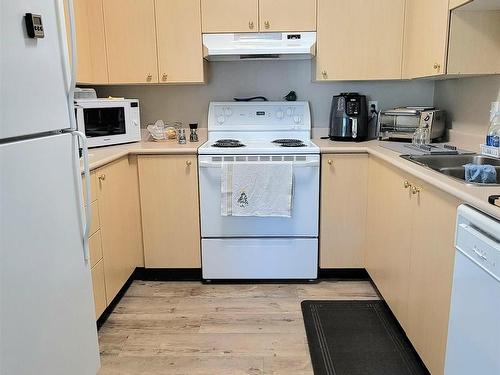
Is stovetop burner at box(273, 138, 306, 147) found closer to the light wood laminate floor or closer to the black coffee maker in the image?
the black coffee maker

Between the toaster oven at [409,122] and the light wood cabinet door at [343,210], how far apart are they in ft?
1.32

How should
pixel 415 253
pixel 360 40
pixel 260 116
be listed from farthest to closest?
pixel 260 116 → pixel 360 40 → pixel 415 253

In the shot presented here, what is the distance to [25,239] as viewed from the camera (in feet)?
3.77

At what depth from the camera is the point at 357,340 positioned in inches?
83.9

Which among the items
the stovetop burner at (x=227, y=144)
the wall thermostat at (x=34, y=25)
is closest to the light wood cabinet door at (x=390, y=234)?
the stovetop burner at (x=227, y=144)

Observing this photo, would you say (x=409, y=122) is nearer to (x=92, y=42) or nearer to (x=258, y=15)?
(x=258, y=15)

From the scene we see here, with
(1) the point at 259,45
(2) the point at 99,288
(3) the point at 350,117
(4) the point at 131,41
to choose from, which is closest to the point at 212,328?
(2) the point at 99,288

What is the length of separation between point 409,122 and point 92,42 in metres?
2.19

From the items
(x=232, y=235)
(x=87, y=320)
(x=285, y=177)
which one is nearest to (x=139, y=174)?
(x=232, y=235)

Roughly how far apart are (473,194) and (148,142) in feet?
7.31

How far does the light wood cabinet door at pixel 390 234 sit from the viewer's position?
78.4 inches

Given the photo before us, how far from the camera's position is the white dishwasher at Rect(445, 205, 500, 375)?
113 centimetres

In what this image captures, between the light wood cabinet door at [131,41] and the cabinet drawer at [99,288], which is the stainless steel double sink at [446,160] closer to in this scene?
the cabinet drawer at [99,288]

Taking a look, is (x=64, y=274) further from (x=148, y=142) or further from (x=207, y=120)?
(x=207, y=120)
